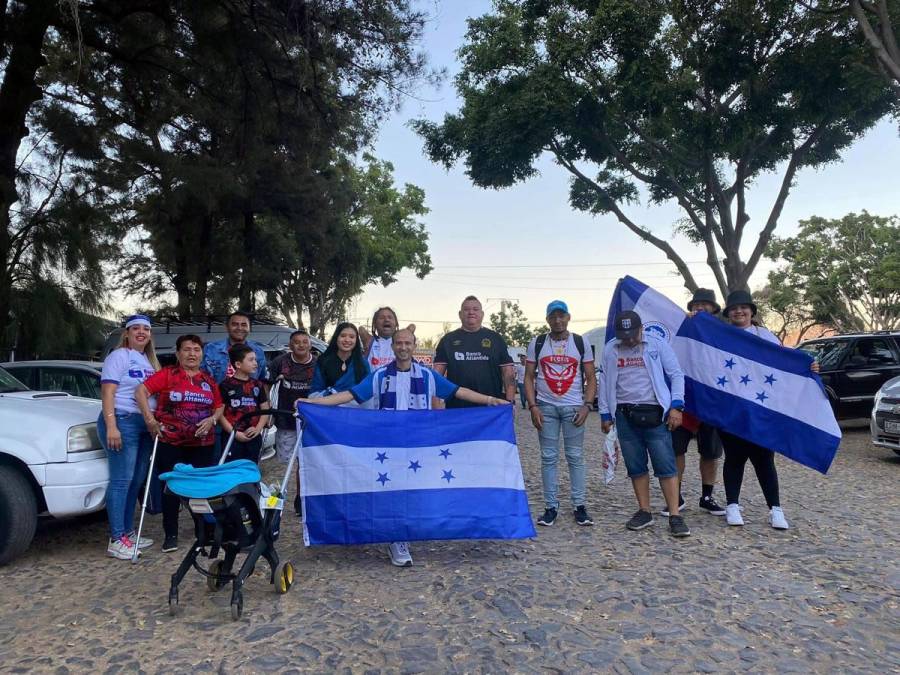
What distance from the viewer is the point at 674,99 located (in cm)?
1545

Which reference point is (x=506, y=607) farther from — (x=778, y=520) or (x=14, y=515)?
(x=14, y=515)

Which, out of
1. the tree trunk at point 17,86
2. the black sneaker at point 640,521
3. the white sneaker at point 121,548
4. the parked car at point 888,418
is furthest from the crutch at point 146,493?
the parked car at point 888,418

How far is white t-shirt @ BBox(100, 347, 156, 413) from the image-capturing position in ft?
17.8

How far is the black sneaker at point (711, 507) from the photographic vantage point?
648cm

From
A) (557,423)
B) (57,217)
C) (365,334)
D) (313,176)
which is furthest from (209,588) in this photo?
(313,176)

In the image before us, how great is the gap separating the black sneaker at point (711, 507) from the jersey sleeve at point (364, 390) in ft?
10.7

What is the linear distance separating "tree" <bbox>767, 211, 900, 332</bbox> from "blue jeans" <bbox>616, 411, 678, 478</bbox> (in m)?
36.7

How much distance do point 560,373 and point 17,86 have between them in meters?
9.68

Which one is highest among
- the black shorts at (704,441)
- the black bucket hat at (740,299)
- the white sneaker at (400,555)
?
the black bucket hat at (740,299)

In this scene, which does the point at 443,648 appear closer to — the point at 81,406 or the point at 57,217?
the point at 81,406

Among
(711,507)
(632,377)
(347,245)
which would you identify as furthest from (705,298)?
(347,245)

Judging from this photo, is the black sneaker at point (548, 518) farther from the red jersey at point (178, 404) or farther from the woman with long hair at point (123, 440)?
the woman with long hair at point (123, 440)

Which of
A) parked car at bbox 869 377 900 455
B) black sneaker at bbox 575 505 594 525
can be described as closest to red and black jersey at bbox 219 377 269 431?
black sneaker at bbox 575 505 594 525

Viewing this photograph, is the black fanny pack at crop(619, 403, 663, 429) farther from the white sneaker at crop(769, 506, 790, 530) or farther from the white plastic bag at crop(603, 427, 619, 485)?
the white sneaker at crop(769, 506, 790, 530)
